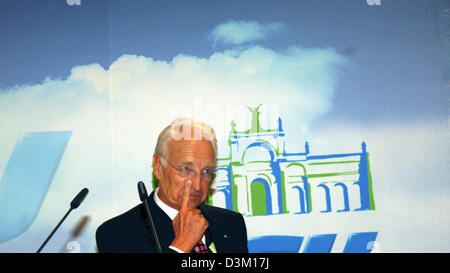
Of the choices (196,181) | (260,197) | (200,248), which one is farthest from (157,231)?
(260,197)

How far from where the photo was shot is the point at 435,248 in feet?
10.7

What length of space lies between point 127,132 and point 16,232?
933mm

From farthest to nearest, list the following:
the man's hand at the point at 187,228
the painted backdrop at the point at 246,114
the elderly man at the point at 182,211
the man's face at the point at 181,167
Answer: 1. the painted backdrop at the point at 246,114
2. the man's face at the point at 181,167
3. the elderly man at the point at 182,211
4. the man's hand at the point at 187,228

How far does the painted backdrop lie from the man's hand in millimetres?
359

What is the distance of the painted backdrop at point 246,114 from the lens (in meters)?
3.14

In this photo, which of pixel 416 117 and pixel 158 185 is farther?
→ pixel 416 117

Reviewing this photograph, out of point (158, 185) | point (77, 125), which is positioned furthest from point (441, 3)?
point (77, 125)

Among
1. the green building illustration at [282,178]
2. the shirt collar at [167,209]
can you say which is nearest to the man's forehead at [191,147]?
the green building illustration at [282,178]

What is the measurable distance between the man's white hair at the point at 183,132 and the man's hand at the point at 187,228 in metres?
0.43

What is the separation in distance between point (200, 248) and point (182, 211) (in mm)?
231

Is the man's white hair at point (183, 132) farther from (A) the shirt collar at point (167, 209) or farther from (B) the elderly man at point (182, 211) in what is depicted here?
(A) the shirt collar at point (167, 209)
